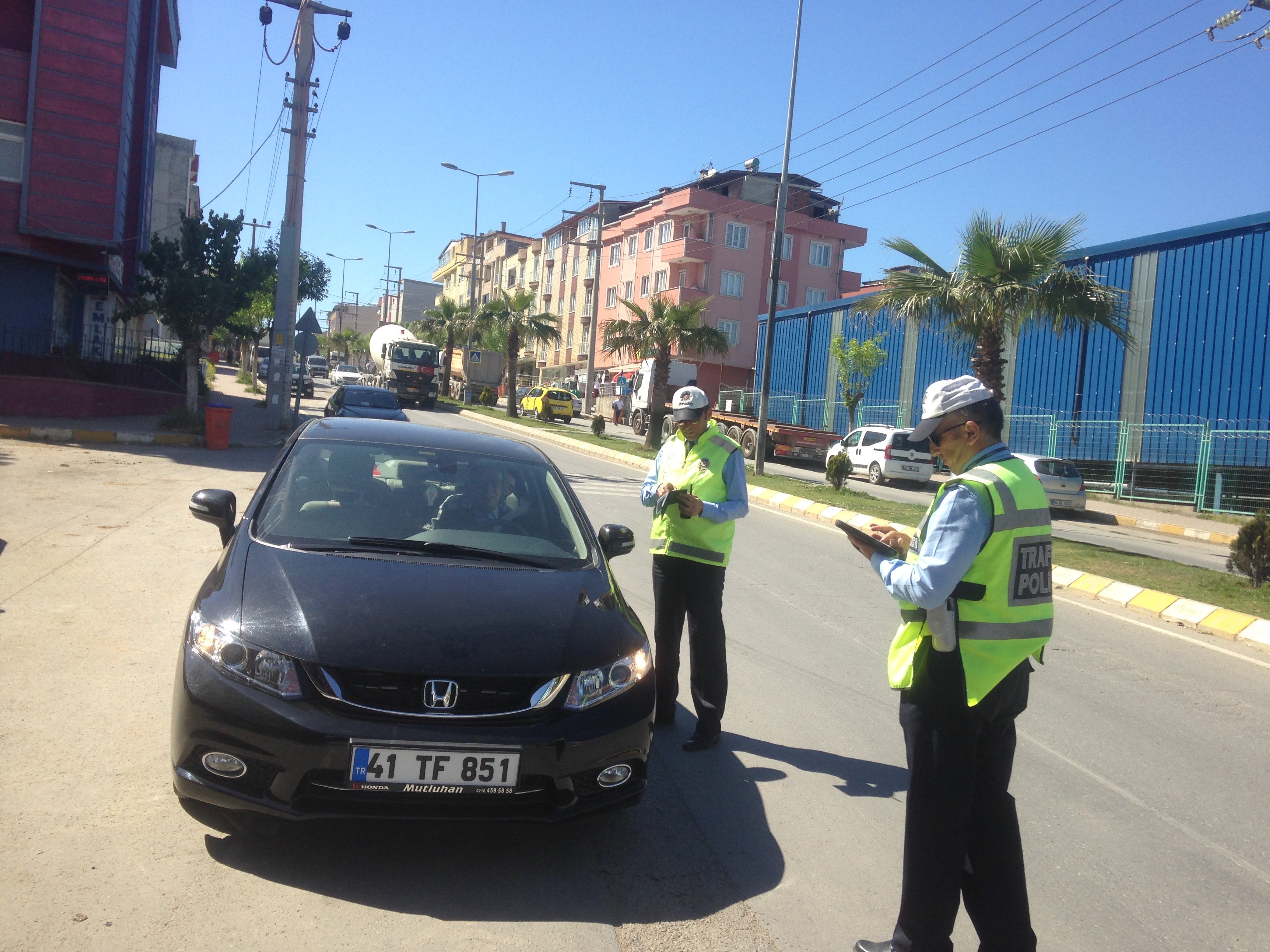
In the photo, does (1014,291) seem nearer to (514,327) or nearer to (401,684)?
(401,684)

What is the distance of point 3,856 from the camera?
3408mm

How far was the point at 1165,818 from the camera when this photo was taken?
475 cm

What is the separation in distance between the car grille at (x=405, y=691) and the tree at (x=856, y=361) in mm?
31895

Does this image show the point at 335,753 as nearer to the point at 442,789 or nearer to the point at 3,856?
the point at 442,789

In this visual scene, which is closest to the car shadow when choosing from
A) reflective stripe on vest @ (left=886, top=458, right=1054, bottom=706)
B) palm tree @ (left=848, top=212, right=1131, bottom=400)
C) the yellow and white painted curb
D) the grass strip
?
reflective stripe on vest @ (left=886, top=458, right=1054, bottom=706)

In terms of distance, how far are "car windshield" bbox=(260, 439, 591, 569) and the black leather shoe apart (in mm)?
1112

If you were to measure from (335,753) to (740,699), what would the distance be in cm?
322

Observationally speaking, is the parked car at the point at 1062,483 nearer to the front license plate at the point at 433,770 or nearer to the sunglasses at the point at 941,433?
the sunglasses at the point at 941,433

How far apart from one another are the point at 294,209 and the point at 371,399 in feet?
17.3

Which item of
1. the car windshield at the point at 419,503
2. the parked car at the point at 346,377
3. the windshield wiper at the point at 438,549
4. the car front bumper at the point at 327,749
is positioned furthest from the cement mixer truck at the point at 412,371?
the car front bumper at the point at 327,749

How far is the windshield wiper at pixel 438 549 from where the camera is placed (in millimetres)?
4418

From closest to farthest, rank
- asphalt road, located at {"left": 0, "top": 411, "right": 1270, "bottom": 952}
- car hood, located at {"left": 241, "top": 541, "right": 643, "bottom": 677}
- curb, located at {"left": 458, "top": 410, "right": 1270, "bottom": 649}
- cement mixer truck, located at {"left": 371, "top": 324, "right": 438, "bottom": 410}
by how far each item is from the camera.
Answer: asphalt road, located at {"left": 0, "top": 411, "right": 1270, "bottom": 952} < car hood, located at {"left": 241, "top": 541, "right": 643, "bottom": 677} < curb, located at {"left": 458, "top": 410, "right": 1270, "bottom": 649} < cement mixer truck, located at {"left": 371, "top": 324, "right": 438, "bottom": 410}

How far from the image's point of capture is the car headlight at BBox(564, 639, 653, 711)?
3.64 meters

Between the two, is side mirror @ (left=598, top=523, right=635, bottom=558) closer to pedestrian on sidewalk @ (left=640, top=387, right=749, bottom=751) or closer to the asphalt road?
pedestrian on sidewalk @ (left=640, top=387, right=749, bottom=751)
